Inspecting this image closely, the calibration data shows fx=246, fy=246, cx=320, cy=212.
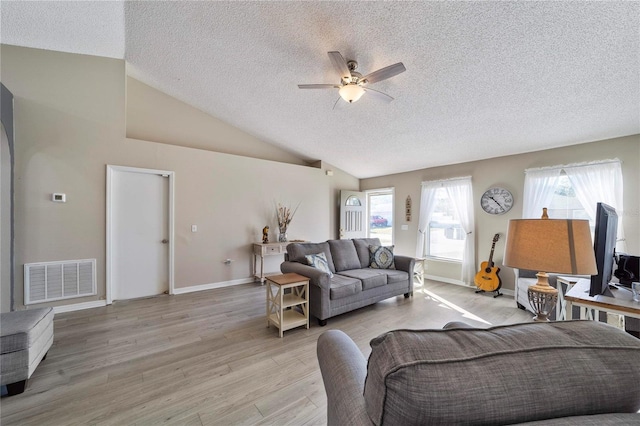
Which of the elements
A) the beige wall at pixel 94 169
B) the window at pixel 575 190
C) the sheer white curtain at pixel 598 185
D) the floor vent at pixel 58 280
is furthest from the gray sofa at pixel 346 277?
the floor vent at pixel 58 280

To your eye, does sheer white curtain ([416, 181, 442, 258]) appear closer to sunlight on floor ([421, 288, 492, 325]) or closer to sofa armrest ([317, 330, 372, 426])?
sunlight on floor ([421, 288, 492, 325])

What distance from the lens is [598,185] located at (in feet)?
11.1

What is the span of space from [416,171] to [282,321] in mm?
4352

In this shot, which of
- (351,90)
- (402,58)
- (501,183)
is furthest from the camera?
(501,183)

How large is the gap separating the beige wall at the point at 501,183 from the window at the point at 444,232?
232mm

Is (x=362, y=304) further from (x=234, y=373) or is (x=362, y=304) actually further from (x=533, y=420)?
(x=533, y=420)

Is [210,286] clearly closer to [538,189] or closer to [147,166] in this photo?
[147,166]

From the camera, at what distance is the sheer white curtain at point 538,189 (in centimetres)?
379

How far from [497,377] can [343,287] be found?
8.38 ft

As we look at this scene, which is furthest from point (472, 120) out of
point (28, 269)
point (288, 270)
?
point (28, 269)

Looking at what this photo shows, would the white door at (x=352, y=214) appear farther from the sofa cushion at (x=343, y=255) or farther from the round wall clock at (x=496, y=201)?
the round wall clock at (x=496, y=201)

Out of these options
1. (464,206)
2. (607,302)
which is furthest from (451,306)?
(607,302)

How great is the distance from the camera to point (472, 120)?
Answer: 335 centimetres

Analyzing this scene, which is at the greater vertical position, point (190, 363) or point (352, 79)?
point (352, 79)
